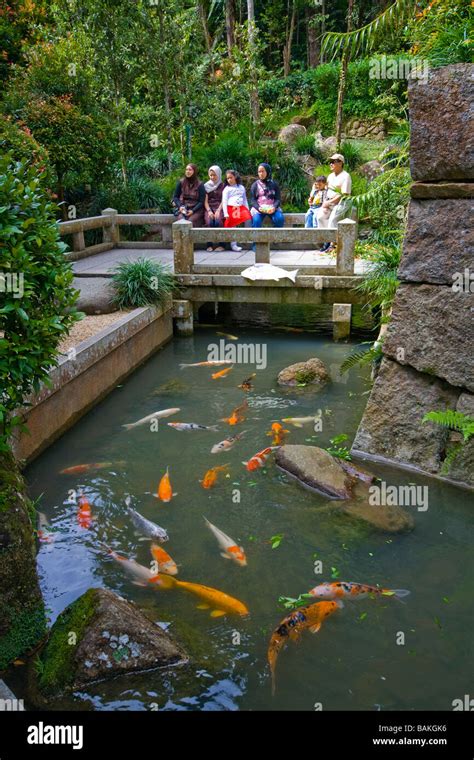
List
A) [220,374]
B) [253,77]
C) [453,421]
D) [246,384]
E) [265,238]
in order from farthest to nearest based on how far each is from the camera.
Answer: [253,77] → [265,238] → [220,374] → [246,384] → [453,421]

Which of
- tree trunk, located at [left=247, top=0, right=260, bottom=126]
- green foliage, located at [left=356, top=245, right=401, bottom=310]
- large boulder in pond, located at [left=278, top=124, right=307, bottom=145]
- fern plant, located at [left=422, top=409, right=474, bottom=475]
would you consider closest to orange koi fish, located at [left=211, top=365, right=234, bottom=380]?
green foliage, located at [left=356, top=245, right=401, bottom=310]

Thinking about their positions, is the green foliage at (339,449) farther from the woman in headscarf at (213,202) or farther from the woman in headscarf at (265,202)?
the woman in headscarf at (213,202)

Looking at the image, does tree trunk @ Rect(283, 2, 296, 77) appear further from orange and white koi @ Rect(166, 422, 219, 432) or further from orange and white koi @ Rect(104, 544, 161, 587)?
orange and white koi @ Rect(104, 544, 161, 587)

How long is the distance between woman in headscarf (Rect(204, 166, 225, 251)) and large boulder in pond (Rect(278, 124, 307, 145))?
351 inches

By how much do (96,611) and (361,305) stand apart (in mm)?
8901

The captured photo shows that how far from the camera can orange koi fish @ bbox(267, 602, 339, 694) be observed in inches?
188

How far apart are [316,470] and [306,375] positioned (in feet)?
10.4

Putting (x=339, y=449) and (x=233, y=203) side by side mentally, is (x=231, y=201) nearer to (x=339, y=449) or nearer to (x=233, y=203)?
(x=233, y=203)

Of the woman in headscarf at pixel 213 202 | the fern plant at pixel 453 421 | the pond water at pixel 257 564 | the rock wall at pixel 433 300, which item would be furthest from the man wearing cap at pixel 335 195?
the fern plant at pixel 453 421

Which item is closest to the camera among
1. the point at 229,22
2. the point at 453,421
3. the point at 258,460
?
the point at 453,421

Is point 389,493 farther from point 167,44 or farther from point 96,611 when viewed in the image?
point 167,44

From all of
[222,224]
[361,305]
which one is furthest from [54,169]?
[361,305]
